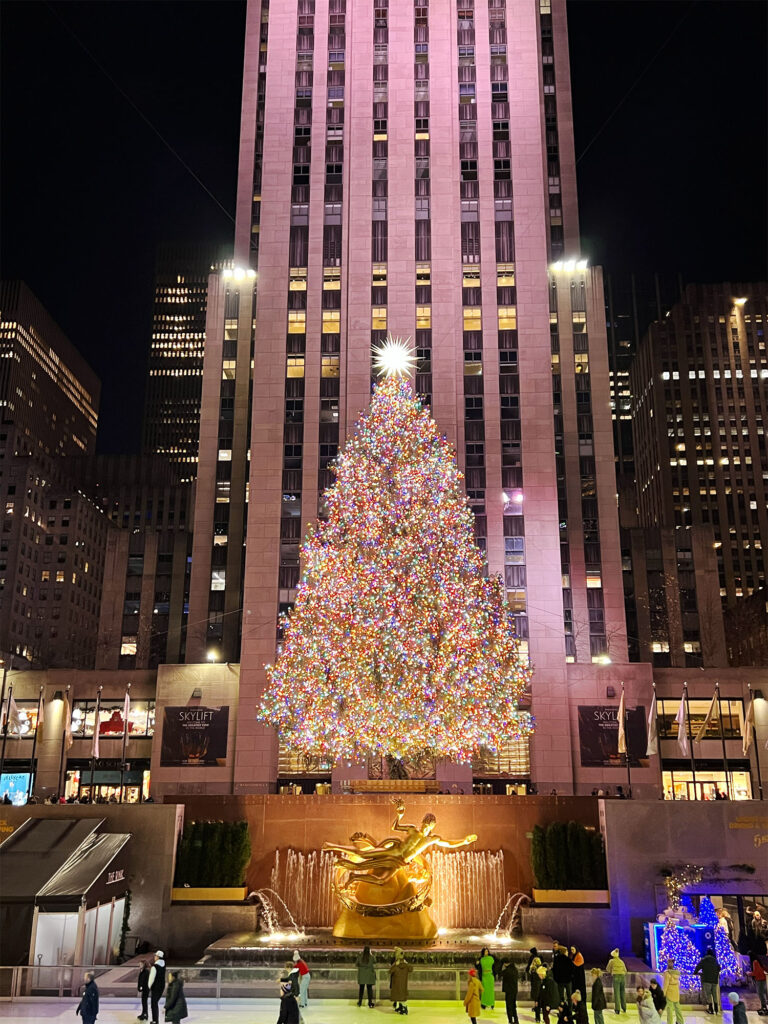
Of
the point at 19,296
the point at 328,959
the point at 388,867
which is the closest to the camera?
the point at 328,959

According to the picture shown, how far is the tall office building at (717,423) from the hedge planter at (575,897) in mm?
110171

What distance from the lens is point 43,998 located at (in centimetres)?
2125

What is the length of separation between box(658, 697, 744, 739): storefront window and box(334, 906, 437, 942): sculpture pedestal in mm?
33969

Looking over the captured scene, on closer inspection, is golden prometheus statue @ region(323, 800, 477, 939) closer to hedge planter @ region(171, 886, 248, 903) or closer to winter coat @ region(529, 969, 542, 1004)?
hedge planter @ region(171, 886, 248, 903)

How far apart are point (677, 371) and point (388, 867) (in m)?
125

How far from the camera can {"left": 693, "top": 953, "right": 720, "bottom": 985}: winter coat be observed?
840 inches

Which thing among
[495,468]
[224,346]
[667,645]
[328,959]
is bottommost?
[328,959]

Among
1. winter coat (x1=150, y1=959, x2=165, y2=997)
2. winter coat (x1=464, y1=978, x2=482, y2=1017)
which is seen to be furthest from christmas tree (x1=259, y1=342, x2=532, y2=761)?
winter coat (x1=150, y1=959, x2=165, y2=997)

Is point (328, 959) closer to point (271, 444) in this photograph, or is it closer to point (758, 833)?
point (758, 833)

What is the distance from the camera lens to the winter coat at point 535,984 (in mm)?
20359

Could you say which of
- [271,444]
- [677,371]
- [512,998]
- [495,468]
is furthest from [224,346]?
[677,371]

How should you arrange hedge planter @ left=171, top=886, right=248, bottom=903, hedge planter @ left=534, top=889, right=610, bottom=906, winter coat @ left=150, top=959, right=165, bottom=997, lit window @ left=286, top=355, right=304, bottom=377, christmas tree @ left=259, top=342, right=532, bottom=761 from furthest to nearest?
lit window @ left=286, top=355, right=304, bottom=377, christmas tree @ left=259, top=342, right=532, bottom=761, hedge planter @ left=171, top=886, right=248, bottom=903, hedge planter @ left=534, top=889, right=610, bottom=906, winter coat @ left=150, top=959, right=165, bottom=997

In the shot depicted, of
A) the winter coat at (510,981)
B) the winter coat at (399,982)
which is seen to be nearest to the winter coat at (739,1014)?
the winter coat at (510,981)

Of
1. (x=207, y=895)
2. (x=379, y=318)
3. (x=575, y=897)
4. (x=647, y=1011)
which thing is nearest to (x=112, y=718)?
(x=207, y=895)
